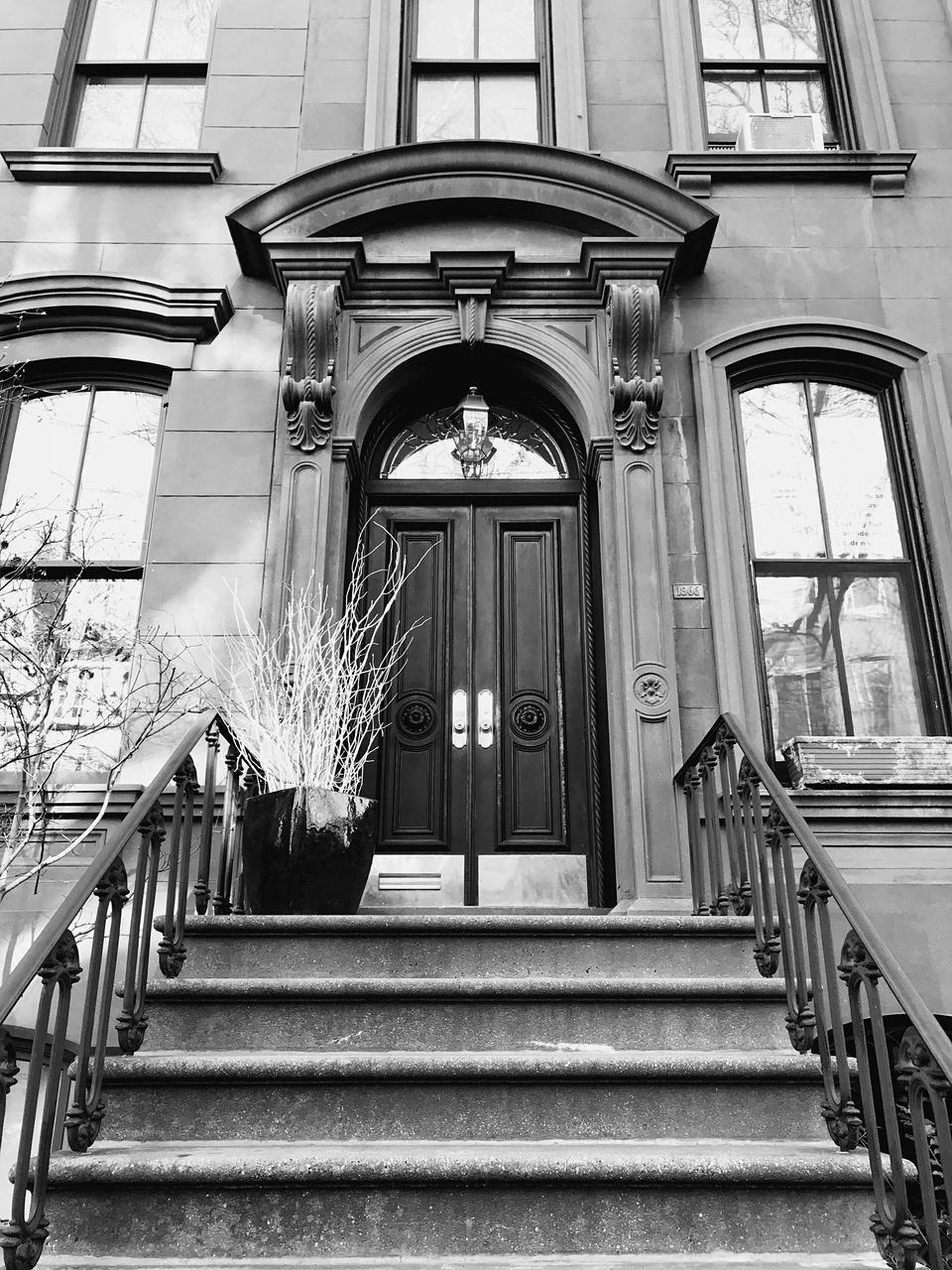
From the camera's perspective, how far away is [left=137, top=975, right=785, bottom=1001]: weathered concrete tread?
13.4ft

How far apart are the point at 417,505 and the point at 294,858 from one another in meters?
2.71

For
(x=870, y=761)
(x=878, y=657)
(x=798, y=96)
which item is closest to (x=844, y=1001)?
(x=870, y=761)

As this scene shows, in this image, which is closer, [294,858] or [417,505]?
[294,858]

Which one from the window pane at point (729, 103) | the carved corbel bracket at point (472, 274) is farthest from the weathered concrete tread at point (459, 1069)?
the window pane at point (729, 103)

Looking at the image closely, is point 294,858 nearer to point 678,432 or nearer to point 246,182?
point 678,432

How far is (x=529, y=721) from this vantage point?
6414 mm

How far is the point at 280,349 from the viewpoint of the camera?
22.4ft

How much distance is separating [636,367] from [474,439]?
3.58ft

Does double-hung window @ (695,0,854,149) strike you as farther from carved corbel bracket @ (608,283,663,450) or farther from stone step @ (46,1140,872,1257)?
stone step @ (46,1140,872,1257)

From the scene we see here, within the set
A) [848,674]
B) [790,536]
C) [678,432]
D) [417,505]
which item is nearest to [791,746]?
[848,674]

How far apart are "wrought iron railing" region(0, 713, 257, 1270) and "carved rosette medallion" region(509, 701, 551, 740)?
5.16 ft

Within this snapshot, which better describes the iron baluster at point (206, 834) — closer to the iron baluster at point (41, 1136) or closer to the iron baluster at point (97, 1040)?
the iron baluster at point (97, 1040)

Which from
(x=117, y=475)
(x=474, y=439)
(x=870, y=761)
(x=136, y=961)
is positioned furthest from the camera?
(x=474, y=439)

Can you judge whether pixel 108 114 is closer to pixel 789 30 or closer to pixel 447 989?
pixel 789 30
